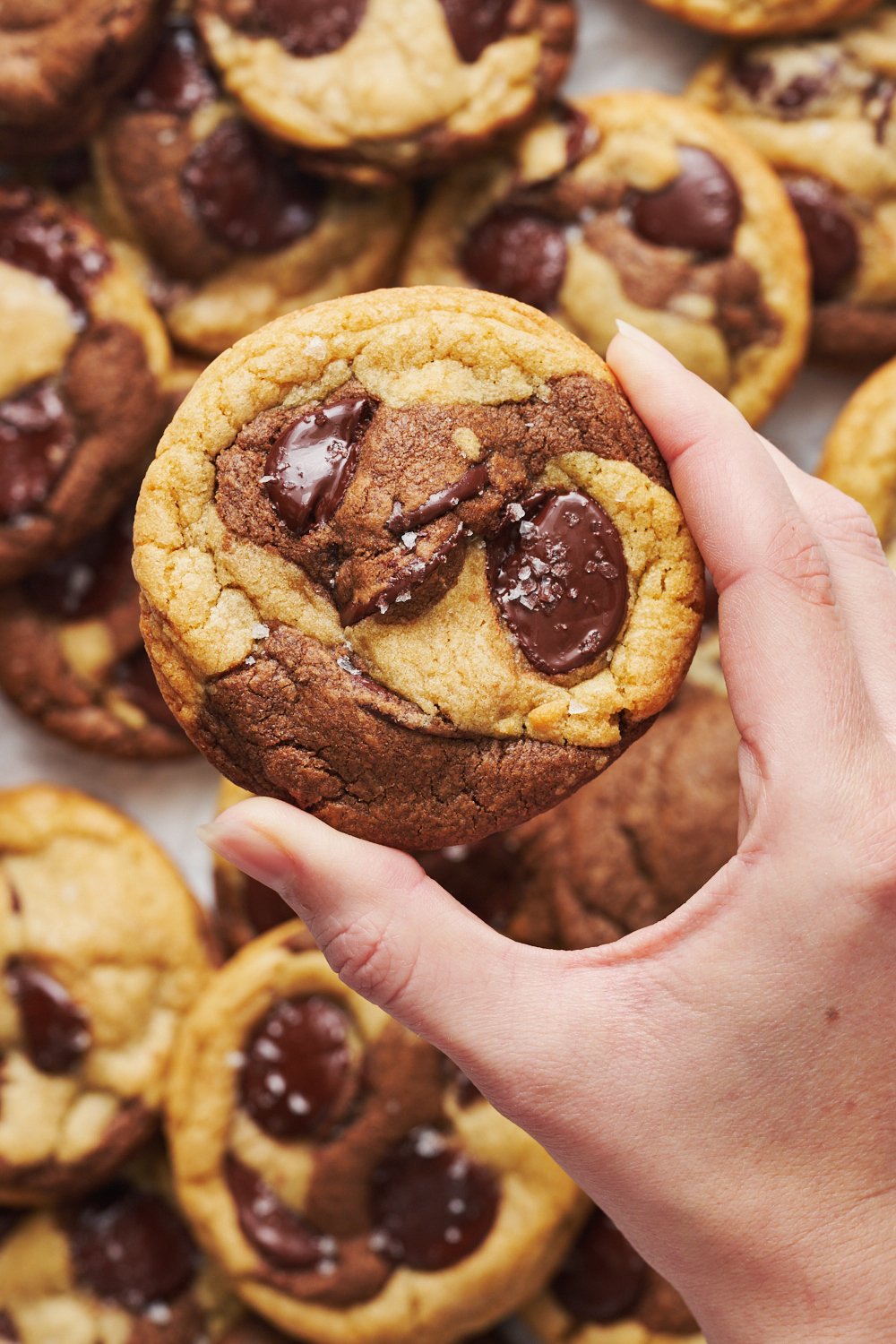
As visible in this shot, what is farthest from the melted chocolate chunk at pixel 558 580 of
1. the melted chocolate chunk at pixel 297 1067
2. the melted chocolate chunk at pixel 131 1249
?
the melted chocolate chunk at pixel 131 1249

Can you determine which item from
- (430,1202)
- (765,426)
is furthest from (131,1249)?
(765,426)

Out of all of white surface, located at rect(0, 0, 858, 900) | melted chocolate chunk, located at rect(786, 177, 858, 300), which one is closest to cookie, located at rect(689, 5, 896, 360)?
melted chocolate chunk, located at rect(786, 177, 858, 300)

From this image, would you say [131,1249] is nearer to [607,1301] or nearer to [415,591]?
[607,1301]

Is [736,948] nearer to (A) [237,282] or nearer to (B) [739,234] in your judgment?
(B) [739,234]

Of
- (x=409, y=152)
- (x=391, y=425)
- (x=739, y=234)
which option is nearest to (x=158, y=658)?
(x=391, y=425)

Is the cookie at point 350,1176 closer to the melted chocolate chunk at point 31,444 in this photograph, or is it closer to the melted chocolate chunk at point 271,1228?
the melted chocolate chunk at point 271,1228
